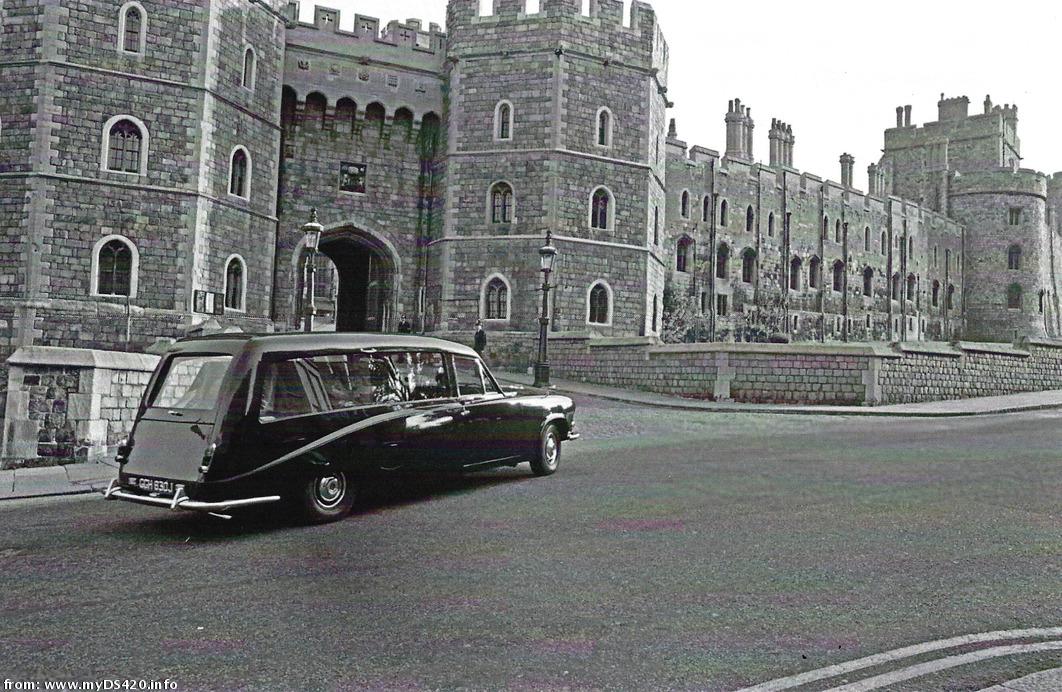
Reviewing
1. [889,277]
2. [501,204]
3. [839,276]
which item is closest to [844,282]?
[839,276]

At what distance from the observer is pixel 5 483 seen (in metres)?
7.67

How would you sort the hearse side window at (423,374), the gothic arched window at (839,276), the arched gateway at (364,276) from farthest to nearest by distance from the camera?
the gothic arched window at (839,276) < the arched gateway at (364,276) < the hearse side window at (423,374)

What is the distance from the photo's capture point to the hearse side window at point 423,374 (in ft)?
22.3

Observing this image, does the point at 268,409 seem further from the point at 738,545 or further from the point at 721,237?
the point at 721,237

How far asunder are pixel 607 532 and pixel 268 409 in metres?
2.60

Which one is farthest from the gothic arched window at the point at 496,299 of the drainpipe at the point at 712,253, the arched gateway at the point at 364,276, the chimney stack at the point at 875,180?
the chimney stack at the point at 875,180

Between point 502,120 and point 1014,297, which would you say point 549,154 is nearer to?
point 502,120

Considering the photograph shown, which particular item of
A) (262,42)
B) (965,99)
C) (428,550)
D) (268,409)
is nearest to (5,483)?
(268,409)

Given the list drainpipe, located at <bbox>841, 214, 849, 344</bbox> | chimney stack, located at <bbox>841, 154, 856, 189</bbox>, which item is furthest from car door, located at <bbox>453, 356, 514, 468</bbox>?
chimney stack, located at <bbox>841, 154, 856, 189</bbox>

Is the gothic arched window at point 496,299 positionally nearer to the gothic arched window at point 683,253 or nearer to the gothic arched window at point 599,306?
the gothic arched window at point 599,306

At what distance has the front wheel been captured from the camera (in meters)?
8.05

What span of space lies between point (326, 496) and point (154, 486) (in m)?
1.21

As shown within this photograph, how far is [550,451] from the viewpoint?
829 centimetres

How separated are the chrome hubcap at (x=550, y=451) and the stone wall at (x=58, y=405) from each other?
5.27 meters
